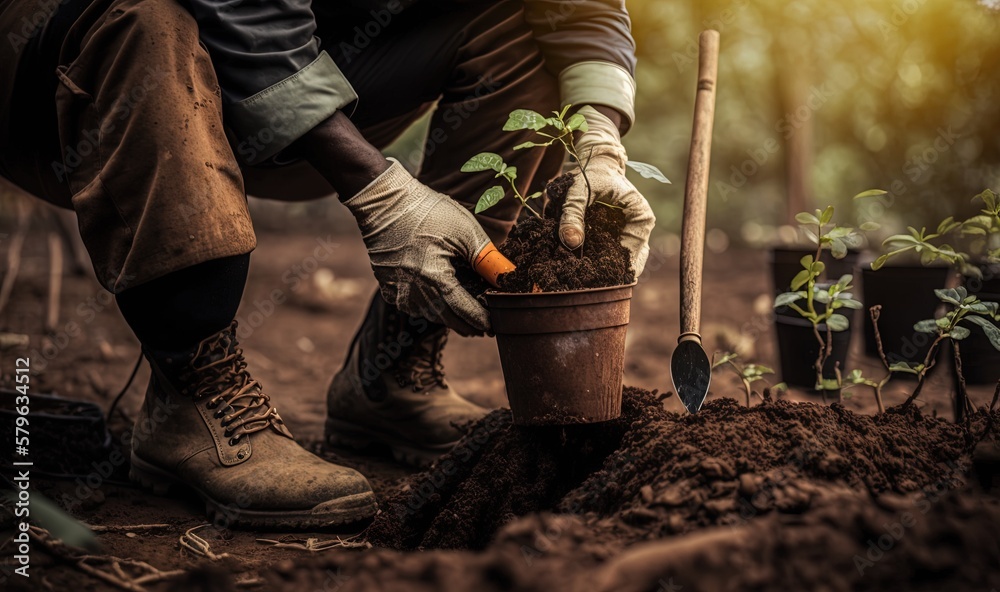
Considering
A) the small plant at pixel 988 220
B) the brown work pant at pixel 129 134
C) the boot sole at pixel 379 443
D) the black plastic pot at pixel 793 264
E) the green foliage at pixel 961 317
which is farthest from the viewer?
the black plastic pot at pixel 793 264

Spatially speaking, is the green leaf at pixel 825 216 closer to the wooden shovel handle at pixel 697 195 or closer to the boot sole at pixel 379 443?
the wooden shovel handle at pixel 697 195

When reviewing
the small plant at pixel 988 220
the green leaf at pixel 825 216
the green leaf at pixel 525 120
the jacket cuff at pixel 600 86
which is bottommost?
the green leaf at pixel 825 216

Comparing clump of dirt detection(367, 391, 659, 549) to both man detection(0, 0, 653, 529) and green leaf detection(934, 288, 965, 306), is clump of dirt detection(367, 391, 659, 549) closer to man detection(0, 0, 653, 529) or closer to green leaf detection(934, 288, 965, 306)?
man detection(0, 0, 653, 529)

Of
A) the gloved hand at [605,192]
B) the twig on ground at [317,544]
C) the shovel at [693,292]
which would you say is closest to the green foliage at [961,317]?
the shovel at [693,292]

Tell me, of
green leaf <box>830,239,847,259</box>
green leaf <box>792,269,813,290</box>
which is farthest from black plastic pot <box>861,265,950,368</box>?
green leaf <box>792,269,813,290</box>

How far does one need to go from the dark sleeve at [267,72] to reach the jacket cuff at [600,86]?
60 centimetres

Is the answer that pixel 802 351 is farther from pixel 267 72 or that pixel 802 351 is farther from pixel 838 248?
pixel 267 72

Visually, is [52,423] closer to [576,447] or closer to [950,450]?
[576,447]

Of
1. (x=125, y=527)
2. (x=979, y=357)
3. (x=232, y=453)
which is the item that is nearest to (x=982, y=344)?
(x=979, y=357)

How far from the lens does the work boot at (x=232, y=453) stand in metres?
1.80

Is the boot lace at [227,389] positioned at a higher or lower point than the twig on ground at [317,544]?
higher

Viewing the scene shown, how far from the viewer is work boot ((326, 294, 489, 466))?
2.32m

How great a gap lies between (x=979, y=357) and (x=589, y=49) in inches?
69.3

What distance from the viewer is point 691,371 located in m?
1.78
